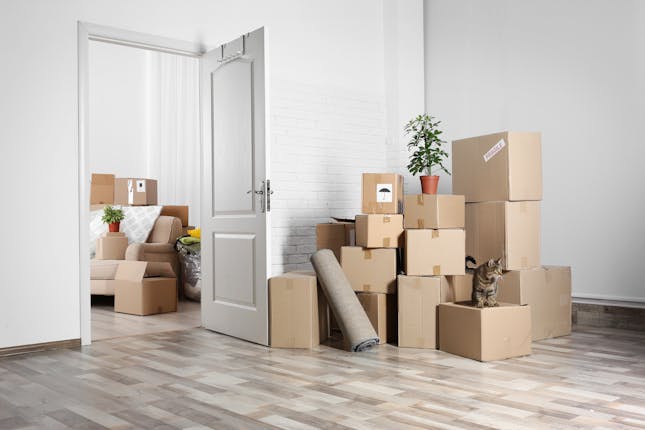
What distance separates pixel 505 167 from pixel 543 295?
86 centimetres

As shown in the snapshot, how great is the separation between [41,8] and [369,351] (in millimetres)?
2882

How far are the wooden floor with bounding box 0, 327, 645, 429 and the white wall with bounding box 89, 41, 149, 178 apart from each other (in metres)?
4.37

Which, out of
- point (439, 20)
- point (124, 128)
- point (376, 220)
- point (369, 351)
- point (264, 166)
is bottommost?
point (369, 351)

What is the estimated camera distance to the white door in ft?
13.7

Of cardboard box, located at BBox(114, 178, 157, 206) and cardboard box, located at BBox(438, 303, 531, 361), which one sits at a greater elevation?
cardboard box, located at BBox(114, 178, 157, 206)

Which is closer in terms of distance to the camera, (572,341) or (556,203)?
(572,341)

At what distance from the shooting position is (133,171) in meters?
8.25

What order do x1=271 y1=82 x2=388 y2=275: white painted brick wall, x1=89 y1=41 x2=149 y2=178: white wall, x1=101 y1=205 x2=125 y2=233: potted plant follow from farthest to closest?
x1=89 y1=41 x2=149 y2=178: white wall < x1=101 y1=205 x2=125 y2=233: potted plant < x1=271 y1=82 x2=388 y2=275: white painted brick wall

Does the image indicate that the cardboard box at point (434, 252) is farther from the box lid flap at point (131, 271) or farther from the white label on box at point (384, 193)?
the box lid flap at point (131, 271)

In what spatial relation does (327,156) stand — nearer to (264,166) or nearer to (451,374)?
(264,166)

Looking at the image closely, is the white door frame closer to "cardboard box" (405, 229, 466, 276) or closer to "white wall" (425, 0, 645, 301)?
"cardboard box" (405, 229, 466, 276)

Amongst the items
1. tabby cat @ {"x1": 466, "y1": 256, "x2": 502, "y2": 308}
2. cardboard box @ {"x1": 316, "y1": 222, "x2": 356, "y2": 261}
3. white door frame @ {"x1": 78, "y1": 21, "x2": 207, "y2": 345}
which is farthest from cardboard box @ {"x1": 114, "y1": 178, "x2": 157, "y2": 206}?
tabby cat @ {"x1": 466, "y1": 256, "x2": 502, "y2": 308}

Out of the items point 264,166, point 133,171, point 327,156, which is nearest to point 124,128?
point 133,171

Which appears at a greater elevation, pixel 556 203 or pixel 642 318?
pixel 556 203
